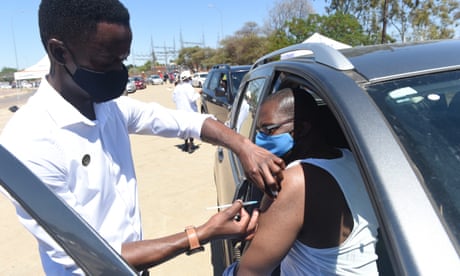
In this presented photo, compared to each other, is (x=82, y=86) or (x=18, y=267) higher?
(x=82, y=86)

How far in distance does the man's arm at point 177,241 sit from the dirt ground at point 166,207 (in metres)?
2.05

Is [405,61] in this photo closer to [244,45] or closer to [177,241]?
[177,241]

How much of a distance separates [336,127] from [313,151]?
31 cm

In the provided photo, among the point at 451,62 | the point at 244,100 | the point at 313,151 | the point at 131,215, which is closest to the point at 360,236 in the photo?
the point at 313,151

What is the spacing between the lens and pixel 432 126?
1.15m

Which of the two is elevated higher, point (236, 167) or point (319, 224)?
point (319, 224)

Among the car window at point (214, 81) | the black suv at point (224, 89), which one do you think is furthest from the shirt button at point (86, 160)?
the car window at point (214, 81)

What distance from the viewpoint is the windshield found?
948mm

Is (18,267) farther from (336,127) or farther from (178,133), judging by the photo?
(336,127)

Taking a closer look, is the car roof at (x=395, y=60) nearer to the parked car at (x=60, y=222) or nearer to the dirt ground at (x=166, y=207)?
the parked car at (x=60, y=222)

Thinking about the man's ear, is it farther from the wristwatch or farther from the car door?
the car door

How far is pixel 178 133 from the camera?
6.55ft

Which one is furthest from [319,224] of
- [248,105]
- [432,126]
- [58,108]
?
[248,105]

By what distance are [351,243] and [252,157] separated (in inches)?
21.0
